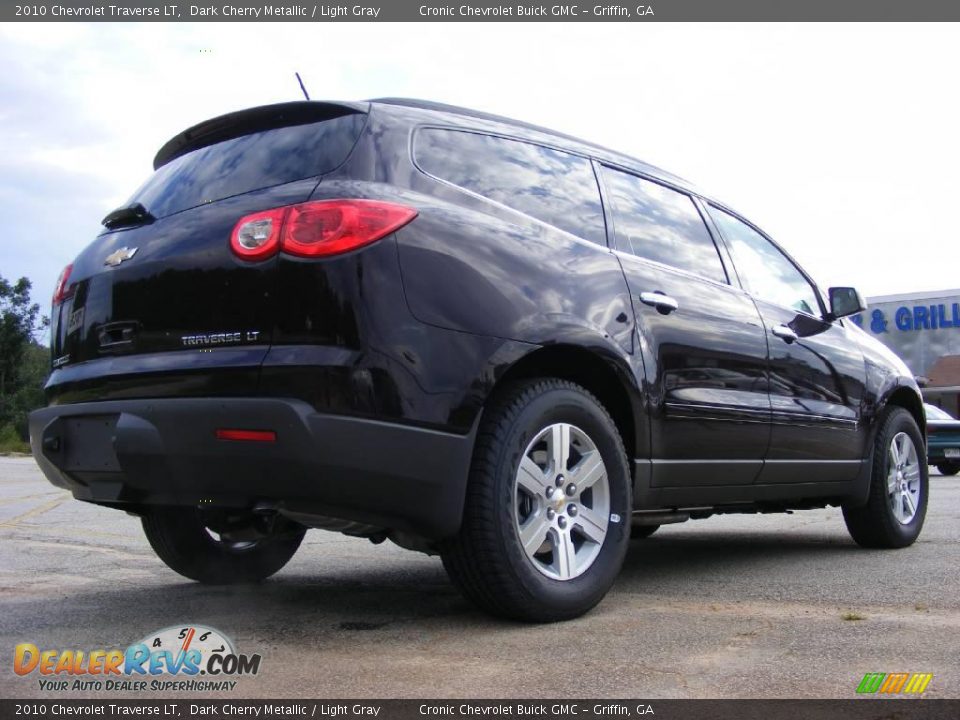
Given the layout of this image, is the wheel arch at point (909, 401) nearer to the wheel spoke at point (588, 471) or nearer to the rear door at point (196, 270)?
the wheel spoke at point (588, 471)

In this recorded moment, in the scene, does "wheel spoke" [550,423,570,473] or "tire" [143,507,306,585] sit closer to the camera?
"wheel spoke" [550,423,570,473]

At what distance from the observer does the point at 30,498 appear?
10133 millimetres

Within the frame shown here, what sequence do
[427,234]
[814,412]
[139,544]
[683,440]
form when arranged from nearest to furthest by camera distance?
[427,234] < [683,440] < [814,412] < [139,544]

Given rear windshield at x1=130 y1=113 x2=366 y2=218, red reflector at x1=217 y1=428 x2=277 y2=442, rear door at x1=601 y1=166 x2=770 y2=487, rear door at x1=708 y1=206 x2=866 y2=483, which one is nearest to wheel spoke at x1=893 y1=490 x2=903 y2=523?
rear door at x1=708 y1=206 x2=866 y2=483

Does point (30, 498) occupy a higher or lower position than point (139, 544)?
lower

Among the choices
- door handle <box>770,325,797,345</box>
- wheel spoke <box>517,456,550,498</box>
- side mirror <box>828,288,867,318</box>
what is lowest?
wheel spoke <box>517,456,550,498</box>

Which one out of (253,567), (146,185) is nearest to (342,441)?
(146,185)

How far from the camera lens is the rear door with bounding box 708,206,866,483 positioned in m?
4.74

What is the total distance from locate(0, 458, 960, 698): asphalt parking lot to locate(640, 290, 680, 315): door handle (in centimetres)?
114

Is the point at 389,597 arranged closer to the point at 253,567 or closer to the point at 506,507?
the point at 253,567

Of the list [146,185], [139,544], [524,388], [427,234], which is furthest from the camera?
[139,544]

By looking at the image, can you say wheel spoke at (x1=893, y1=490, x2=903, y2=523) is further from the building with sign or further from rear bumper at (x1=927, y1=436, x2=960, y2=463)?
the building with sign

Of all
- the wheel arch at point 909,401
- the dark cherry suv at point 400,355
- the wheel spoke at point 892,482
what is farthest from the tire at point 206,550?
the wheel arch at point 909,401

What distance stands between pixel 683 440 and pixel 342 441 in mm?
1686
